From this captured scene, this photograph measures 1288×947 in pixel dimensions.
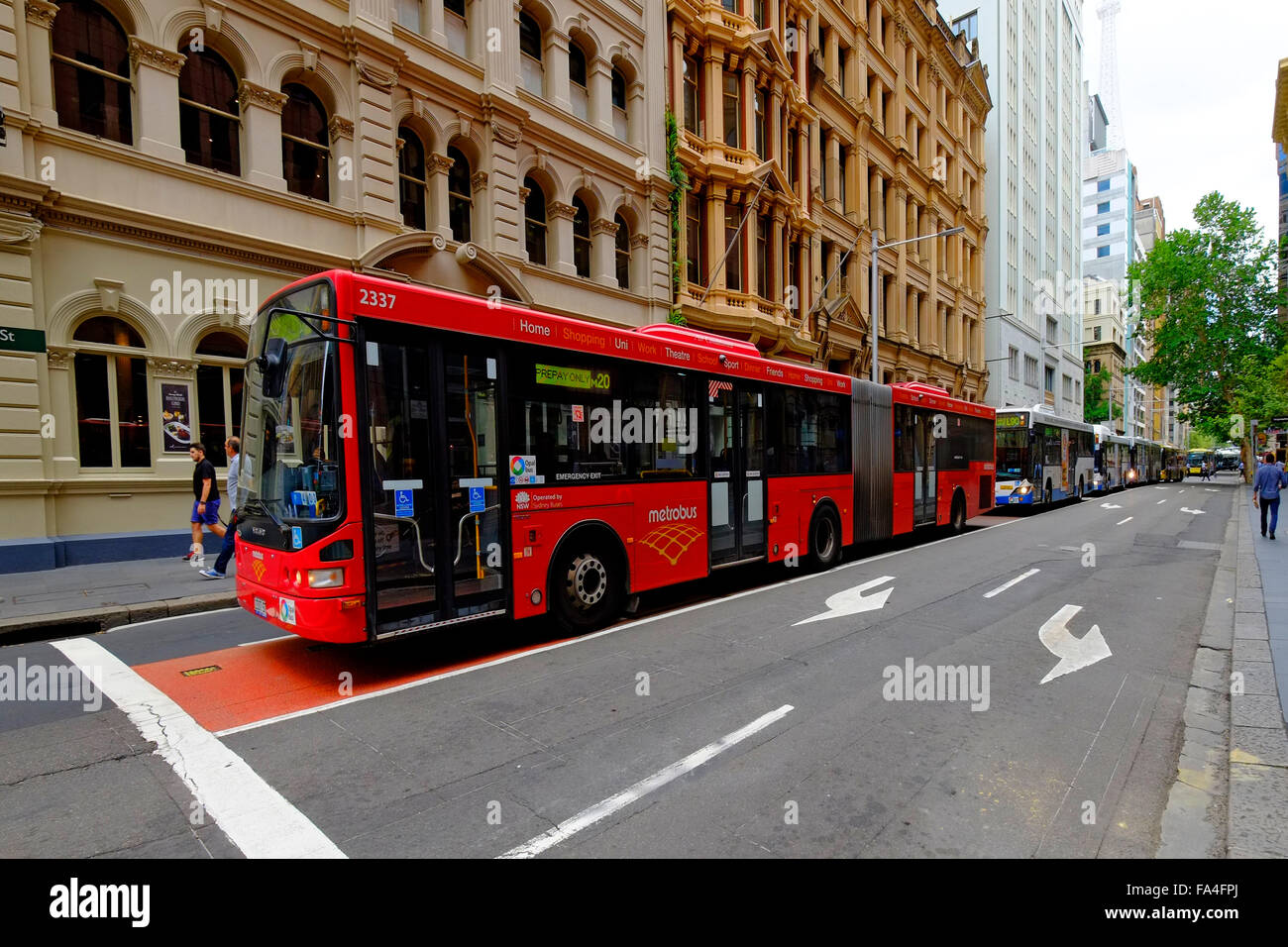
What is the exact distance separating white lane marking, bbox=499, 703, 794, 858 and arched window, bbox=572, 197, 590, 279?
16.4 metres

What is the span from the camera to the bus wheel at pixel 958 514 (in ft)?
54.9

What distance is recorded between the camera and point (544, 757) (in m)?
4.27

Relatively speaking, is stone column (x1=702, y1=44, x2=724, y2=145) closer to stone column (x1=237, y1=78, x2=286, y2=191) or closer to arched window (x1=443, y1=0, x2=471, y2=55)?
arched window (x1=443, y1=0, x2=471, y2=55)

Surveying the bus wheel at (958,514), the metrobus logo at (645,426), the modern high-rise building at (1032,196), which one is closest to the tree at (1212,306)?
the modern high-rise building at (1032,196)

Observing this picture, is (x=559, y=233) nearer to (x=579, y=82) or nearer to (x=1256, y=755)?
(x=579, y=82)

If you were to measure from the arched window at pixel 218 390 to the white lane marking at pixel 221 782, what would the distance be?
799cm

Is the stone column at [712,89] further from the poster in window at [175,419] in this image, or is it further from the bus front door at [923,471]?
the poster in window at [175,419]

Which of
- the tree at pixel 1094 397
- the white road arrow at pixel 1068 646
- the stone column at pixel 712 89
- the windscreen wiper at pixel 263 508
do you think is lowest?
the white road arrow at pixel 1068 646

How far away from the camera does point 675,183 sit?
68.6 feet

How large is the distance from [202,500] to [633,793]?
993 centimetres

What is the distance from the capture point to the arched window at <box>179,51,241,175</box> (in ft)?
40.8

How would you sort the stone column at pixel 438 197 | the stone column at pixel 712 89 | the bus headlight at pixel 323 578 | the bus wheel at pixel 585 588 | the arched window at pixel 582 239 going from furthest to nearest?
the stone column at pixel 712 89 → the arched window at pixel 582 239 → the stone column at pixel 438 197 → the bus wheel at pixel 585 588 → the bus headlight at pixel 323 578

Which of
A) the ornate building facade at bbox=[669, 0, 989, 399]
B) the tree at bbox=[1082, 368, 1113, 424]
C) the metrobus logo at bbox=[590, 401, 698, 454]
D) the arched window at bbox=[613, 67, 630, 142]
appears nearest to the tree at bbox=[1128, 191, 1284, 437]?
the ornate building facade at bbox=[669, 0, 989, 399]
